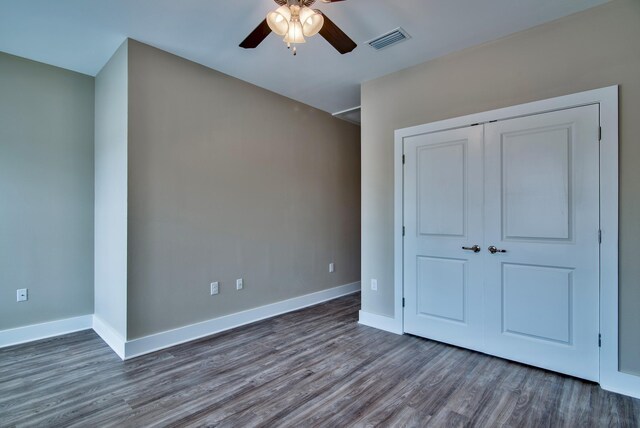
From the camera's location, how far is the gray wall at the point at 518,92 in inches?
88.0

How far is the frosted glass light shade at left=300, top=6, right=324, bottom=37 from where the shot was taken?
1.96 metres

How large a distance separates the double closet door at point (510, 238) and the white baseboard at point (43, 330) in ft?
11.7

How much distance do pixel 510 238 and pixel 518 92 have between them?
126cm

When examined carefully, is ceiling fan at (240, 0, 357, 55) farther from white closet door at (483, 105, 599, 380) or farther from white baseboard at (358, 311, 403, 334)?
white baseboard at (358, 311, 403, 334)

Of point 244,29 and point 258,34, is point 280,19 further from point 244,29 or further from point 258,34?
point 244,29

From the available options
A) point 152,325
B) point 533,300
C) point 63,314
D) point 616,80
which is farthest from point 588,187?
point 63,314

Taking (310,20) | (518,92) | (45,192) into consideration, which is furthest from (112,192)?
(518,92)

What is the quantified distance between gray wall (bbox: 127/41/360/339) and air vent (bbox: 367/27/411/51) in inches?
63.9

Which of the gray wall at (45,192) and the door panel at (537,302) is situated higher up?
the gray wall at (45,192)

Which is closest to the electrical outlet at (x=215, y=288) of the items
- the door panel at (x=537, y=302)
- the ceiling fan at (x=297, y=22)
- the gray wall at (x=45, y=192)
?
the gray wall at (x=45, y=192)

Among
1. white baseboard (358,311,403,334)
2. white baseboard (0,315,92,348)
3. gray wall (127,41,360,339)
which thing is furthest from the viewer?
white baseboard (358,311,403,334)

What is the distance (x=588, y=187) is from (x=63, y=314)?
199 inches

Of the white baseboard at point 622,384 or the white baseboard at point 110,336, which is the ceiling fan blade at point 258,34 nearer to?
the white baseboard at point 110,336

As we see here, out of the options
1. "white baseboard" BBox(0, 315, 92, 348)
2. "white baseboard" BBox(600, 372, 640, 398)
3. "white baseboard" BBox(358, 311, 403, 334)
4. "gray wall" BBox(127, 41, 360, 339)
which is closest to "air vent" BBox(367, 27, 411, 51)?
"gray wall" BBox(127, 41, 360, 339)
